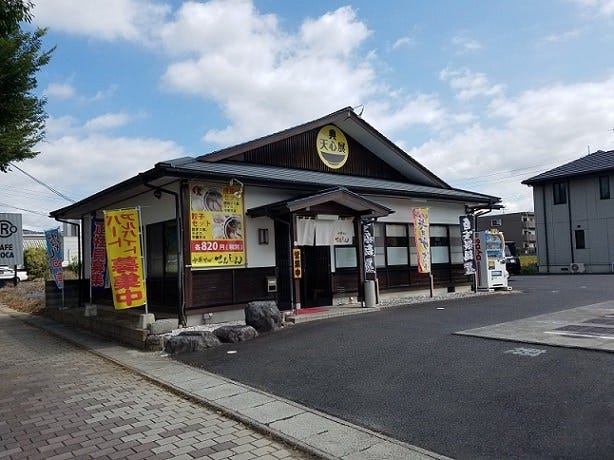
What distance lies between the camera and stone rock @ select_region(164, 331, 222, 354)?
8.80m

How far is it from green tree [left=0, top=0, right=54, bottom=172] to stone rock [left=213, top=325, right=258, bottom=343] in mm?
5847

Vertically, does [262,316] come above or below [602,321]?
above

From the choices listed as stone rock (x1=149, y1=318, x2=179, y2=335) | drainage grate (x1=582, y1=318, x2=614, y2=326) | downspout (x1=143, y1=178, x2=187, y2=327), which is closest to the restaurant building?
downspout (x1=143, y1=178, x2=187, y2=327)

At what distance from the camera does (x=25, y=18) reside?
25.7 ft

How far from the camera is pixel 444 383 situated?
19.1 feet

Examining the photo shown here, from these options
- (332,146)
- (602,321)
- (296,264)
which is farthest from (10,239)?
(602,321)

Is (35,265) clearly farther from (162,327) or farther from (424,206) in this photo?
(424,206)

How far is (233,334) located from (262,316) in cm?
87

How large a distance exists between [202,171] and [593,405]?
8295 mm

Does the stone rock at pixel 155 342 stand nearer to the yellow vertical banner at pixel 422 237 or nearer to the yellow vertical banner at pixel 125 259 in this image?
the yellow vertical banner at pixel 125 259

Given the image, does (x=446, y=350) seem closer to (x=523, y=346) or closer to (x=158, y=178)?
(x=523, y=346)

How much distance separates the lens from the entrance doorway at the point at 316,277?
43.9 feet

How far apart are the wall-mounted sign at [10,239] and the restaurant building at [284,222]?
2.90 metres

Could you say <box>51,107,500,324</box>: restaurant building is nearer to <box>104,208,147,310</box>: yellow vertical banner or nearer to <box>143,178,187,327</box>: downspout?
<box>143,178,187,327</box>: downspout
